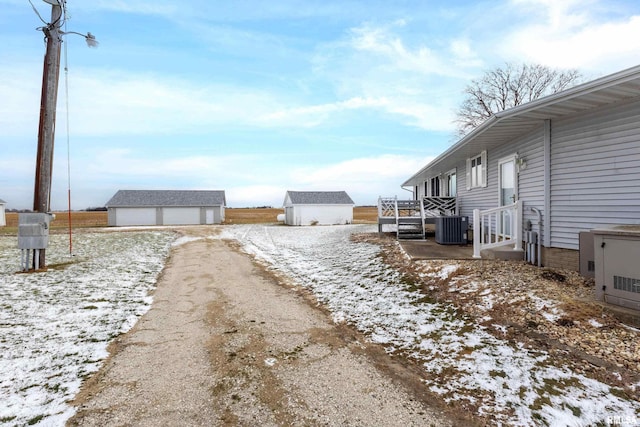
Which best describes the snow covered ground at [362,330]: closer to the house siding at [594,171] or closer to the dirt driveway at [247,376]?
the dirt driveway at [247,376]

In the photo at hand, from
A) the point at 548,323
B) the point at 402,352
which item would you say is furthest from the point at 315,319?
the point at 548,323

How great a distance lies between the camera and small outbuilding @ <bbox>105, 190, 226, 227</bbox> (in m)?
37.2

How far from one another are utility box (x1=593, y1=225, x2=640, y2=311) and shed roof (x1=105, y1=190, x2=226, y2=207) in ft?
126

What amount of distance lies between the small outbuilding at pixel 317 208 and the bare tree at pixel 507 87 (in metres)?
14.6

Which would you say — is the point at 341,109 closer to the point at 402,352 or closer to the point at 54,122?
the point at 54,122

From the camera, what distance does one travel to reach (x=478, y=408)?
2969mm

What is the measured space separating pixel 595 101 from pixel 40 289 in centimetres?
1174

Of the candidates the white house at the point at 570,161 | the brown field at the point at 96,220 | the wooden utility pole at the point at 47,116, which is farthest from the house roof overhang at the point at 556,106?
the brown field at the point at 96,220

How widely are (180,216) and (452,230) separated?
34443mm

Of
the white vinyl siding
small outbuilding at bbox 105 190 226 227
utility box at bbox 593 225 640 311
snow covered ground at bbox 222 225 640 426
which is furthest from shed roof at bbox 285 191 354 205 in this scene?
utility box at bbox 593 225 640 311

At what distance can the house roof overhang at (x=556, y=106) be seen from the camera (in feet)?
17.1

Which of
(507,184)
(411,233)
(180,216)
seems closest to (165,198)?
(180,216)

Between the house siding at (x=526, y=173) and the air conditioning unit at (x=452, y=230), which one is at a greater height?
the house siding at (x=526, y=173)

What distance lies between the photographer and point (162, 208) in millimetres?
37938
